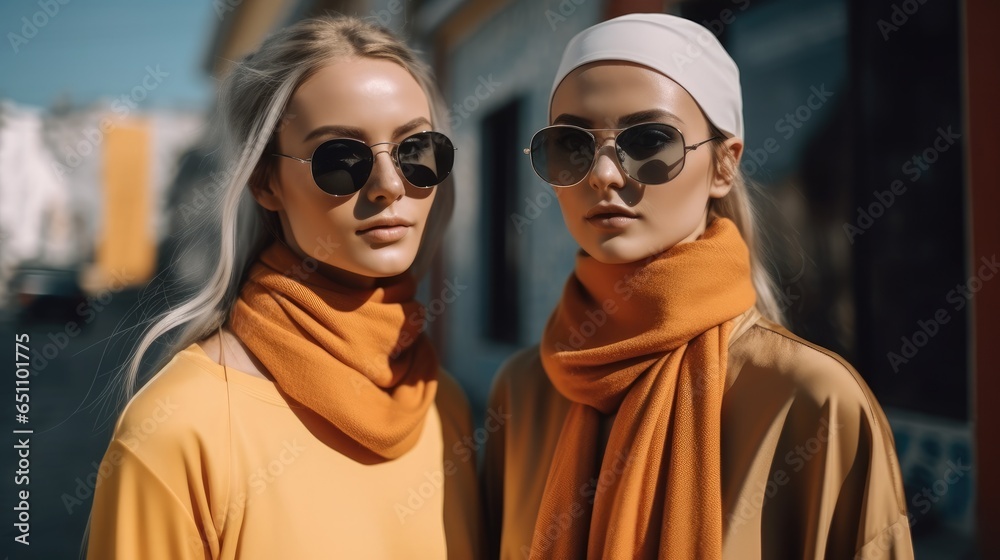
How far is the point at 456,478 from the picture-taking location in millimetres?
1956

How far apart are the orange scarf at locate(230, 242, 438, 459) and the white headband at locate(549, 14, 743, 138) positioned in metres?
0.78

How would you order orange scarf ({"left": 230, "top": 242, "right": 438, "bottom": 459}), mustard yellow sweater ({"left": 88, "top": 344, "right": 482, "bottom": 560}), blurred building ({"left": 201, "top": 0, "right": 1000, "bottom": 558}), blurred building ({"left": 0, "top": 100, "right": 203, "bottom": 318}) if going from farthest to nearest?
blurred building ({"left": 0, "top": 100, "right": 203, "bottom": 318}) < blurred building ({"left": 201, "top": 0, "right": 1000, "bottom": 558}) < orange scarf ({"left": 230, "top": 242, "right": 438, "bottom": 459}) < mustard yellow sweater ({"left": 88, "top": 344, "right": 482, "bottom": 560})

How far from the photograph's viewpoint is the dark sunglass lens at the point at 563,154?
5.57 feet

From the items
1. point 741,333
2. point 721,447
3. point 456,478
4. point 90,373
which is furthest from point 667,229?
point 90,373

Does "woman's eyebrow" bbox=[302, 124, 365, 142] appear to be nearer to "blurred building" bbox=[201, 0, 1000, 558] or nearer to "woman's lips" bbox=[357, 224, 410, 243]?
"woman's lips" bbox=[357, 224, 410, 243]

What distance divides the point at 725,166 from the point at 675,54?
0.96 ft

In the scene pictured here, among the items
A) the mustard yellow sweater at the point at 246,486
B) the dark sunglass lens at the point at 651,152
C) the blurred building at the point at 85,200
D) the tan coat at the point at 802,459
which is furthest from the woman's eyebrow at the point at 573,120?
the blurred building at the point at 85,200

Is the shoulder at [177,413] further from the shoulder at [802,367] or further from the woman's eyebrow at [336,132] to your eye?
the shoulder at [802,367]

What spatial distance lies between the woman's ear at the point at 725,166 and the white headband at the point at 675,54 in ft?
0.09

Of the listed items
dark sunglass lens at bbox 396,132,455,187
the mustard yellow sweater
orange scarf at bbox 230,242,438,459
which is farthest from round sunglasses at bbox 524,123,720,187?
the mustard yellow sweater

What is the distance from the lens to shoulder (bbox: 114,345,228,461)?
4.99 ft

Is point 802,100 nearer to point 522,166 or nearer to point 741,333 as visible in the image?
point 741,333

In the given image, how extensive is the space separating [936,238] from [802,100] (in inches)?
39.0

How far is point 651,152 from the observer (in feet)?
5.34
